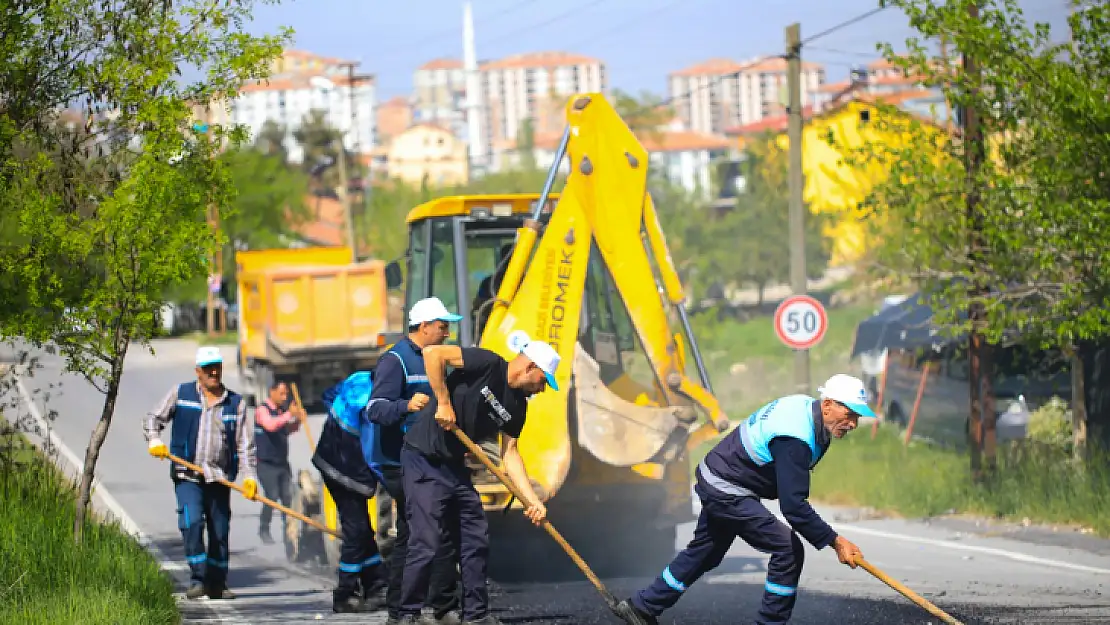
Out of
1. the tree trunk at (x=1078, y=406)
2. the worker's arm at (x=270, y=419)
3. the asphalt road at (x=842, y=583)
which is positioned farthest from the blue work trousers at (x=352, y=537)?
the tree trunk at (x=1078, y=406)

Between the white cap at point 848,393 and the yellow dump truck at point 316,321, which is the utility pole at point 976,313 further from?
the yellow dump truck at point 316,321

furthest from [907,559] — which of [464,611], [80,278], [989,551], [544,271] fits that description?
[80,278]

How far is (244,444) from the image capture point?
1080 centimetres

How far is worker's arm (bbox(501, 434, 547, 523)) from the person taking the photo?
8703mm

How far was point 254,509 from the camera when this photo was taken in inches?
749

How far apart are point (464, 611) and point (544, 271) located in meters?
3.57

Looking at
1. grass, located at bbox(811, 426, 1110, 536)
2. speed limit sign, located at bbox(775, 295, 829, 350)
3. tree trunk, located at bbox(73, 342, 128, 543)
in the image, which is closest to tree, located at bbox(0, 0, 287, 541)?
tree trunk, located at bbox(73, 342, 128, 543)

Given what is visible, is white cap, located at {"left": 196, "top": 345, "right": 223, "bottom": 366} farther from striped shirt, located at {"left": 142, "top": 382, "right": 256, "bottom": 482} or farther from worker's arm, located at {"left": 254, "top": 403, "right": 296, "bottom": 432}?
worker's arm, located at {"left": 254, "top": 403, "right": 296, "bottom": 432}

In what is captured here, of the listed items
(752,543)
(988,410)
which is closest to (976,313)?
(988,410)

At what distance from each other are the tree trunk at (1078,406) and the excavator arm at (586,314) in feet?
21.5

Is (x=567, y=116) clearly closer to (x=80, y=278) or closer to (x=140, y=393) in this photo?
(x=80, y=278)

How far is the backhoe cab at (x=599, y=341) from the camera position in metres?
11.2

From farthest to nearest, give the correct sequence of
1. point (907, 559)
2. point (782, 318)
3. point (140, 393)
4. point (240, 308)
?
point (140, 393) → point (240, 308) → point (782, 318) → point (907, 559)

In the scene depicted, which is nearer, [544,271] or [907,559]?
[544,271]
